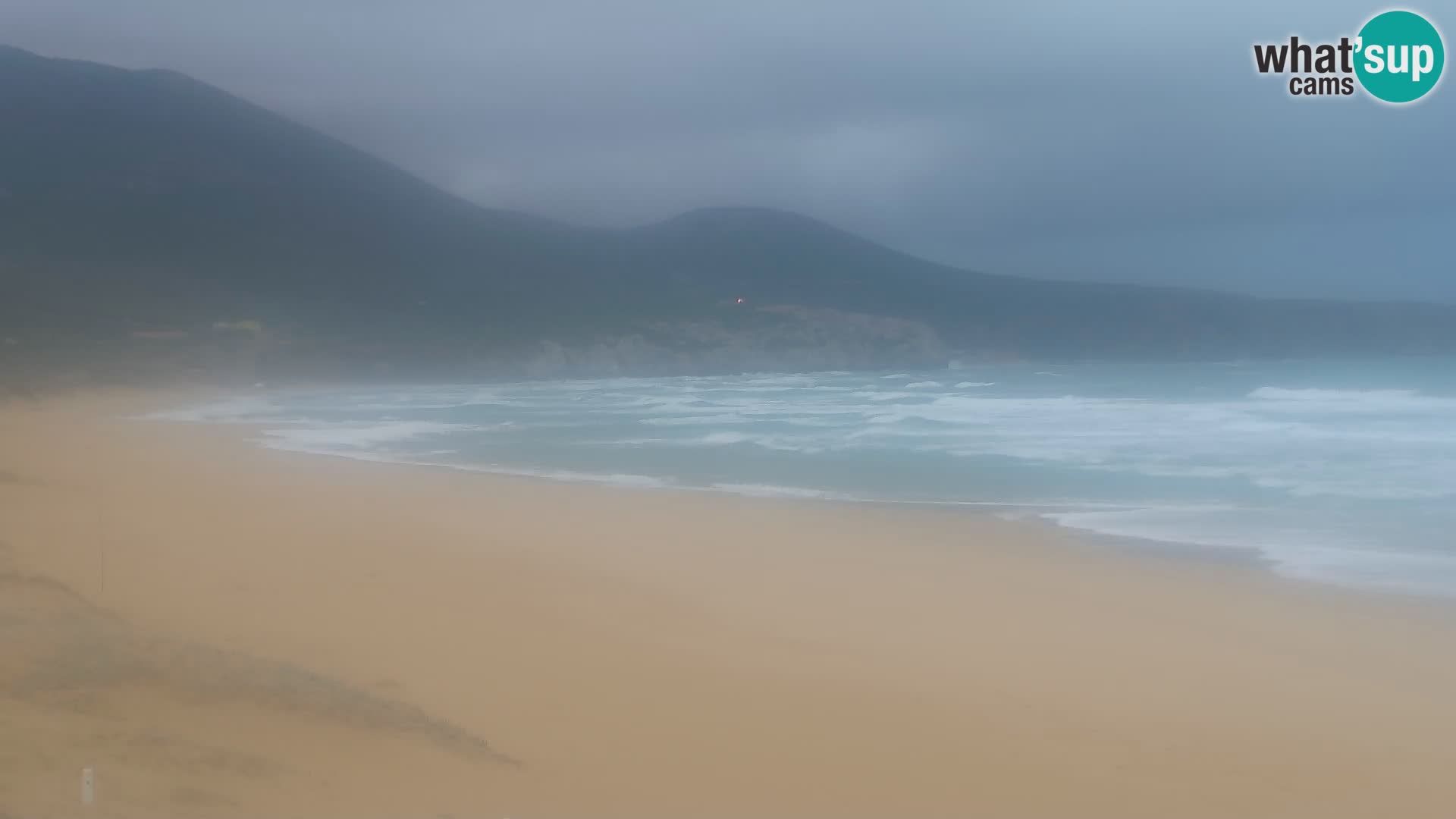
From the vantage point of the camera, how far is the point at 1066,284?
81062 millimetres

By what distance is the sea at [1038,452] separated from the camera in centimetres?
860

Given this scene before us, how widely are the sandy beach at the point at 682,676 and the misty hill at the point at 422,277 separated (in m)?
33.6

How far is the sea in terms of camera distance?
860 cm

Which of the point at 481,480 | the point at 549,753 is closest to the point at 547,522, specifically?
the point at 481,480

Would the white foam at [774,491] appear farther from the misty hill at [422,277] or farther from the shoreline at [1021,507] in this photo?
the misty hill at [422,277]

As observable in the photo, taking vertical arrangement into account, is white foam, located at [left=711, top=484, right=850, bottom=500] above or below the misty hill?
below

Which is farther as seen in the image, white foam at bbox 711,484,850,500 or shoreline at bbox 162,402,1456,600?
white foam at bbox 711,484,850,500

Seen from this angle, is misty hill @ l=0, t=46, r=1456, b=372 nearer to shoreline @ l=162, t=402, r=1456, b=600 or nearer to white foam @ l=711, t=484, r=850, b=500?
shoreline @ l=162, t=402, r=1456, b=600

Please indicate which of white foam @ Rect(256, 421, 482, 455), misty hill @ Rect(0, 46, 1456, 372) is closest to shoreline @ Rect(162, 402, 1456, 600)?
white foam @ Rect(256, 421, 482, 455)

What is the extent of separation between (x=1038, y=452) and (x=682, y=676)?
1120 centimetres

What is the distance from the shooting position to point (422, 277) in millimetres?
60188

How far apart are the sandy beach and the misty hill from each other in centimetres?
3361

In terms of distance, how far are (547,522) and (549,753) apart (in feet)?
16.6

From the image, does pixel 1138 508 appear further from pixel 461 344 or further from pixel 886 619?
pixel 461 344
